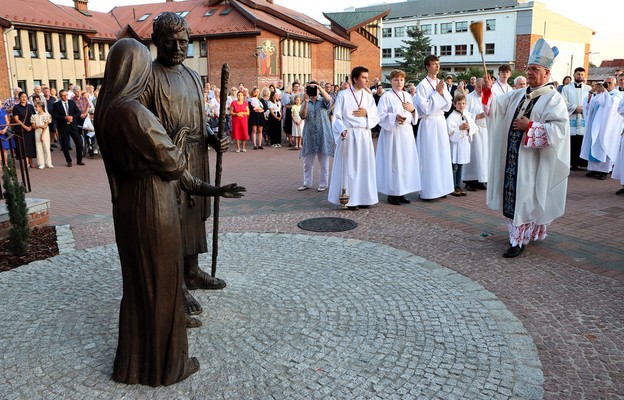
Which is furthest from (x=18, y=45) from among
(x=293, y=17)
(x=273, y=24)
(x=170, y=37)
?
(x=170, y=37)

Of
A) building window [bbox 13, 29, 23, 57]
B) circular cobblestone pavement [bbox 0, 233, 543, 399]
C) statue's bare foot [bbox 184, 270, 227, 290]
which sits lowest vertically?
circular cobblestone pavement [bbox 0, 233, 543, 399]

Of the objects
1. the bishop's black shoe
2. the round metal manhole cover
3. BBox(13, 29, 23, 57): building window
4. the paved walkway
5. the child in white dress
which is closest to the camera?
the paved walkway

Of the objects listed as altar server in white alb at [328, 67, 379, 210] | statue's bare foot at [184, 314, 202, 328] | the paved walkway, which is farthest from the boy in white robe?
statue's bare foot at [184, 314, 202, 328]

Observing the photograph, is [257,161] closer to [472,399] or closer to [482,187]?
[482,187]

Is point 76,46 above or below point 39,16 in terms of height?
below

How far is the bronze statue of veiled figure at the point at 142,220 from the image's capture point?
3.20m

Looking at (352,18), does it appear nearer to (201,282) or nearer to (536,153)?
(536,153)

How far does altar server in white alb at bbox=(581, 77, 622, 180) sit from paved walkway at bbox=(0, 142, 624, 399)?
7.92ft

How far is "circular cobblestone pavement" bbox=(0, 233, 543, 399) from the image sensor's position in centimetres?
362

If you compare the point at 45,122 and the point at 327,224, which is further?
the point at 45,122

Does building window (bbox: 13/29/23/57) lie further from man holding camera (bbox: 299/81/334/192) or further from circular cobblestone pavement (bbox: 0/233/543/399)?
circular cobblestone pavement (bbox: 0/233/543/399)

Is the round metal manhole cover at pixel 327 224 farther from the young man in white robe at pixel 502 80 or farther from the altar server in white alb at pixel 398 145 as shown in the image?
the young man in white robe at pixel 502 80

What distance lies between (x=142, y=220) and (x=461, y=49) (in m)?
80.2

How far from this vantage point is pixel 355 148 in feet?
30.0
